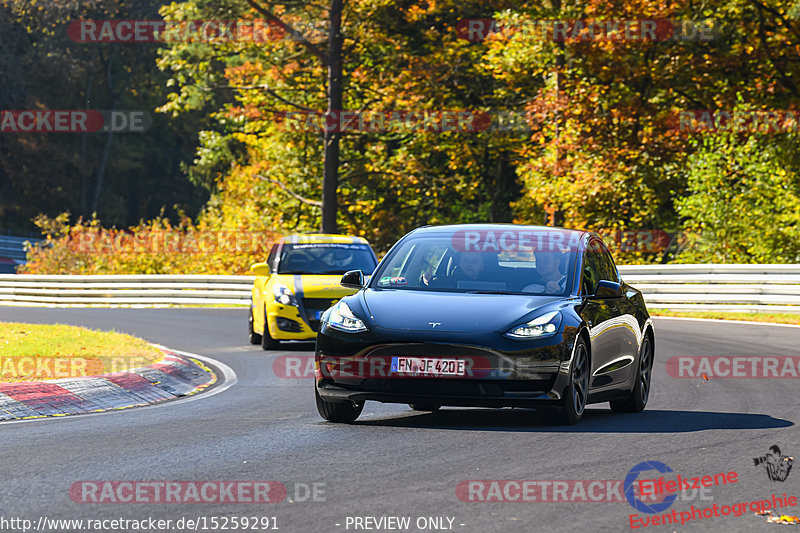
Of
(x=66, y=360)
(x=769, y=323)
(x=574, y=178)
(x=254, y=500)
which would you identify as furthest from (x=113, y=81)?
(x=254, y=500)

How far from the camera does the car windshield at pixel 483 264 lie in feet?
33.5

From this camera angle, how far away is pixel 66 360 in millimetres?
13695

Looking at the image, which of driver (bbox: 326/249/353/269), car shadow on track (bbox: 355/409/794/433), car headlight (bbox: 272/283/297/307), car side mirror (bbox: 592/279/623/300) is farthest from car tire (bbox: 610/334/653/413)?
driver (bbox: 326/249/353/269)

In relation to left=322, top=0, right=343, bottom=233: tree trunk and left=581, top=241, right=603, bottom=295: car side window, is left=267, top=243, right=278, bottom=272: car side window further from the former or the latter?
left=322, top=0, right=343, bottom=233: tree trunk

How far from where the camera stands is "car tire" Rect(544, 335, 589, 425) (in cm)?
945

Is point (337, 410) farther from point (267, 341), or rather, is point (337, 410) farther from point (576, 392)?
point (267, 341)

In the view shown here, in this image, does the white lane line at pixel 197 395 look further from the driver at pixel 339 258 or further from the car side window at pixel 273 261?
the driver at pixel 339 258

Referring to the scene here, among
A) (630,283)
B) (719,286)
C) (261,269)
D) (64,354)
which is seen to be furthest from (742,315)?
(64,354)

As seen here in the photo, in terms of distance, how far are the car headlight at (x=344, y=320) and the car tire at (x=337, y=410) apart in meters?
0.59

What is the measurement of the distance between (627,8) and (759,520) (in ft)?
104

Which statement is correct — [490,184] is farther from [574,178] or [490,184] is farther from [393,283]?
[393,283]

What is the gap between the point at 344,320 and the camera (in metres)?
9.65

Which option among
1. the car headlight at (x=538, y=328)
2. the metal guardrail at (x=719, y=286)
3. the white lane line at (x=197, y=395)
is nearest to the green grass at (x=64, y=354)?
the white lane line at (x=197, y=395)

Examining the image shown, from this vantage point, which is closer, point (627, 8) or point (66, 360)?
point (66, 360)
